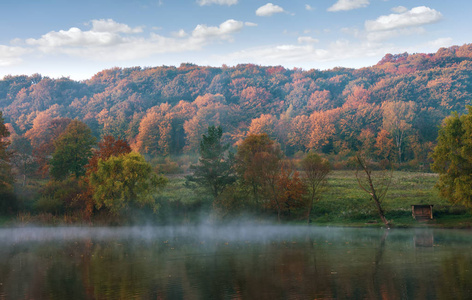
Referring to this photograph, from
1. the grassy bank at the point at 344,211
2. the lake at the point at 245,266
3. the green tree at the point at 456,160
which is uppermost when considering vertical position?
the green tree at the point at 456,160

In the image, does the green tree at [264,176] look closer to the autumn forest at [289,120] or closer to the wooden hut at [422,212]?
the autumn forest at [289,120]

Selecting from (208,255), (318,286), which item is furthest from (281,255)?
(318,286)

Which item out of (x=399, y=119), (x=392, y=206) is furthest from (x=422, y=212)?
(x=399, y=119)

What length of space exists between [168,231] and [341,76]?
14271cm

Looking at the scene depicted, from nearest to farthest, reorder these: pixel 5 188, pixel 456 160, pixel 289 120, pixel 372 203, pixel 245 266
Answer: pixel 245 266 → pixel 456 160 → pixel 372 203 → pixel 5 188 → pixel 289 120

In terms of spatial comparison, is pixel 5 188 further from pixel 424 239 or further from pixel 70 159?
pixel 424 239

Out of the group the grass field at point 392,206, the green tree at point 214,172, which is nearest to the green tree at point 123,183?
the green tree at point 214,172

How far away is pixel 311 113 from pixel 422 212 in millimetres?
105252

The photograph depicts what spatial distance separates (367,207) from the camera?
7069 centimetres

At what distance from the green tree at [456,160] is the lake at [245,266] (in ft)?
22.6

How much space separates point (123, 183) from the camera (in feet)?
239

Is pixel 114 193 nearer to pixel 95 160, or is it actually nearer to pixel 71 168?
pixel 95 160

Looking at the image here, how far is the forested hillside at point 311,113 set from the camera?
13812 centimetres

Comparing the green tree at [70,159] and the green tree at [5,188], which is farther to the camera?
the green tree at [70,159]
